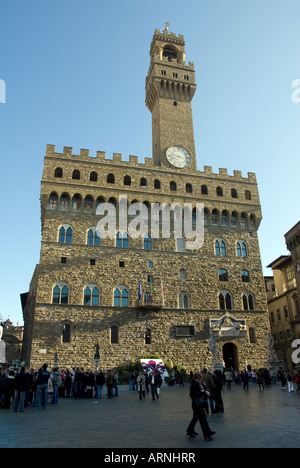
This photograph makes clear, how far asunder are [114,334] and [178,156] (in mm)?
18415

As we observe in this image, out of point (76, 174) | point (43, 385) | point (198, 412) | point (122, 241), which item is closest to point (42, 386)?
point (43, 385)

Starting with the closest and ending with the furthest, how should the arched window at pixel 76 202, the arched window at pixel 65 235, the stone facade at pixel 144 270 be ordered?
the stone facade at pixel 144 270
the arched window at pixel 65 235
the arched window at pixel 76 202

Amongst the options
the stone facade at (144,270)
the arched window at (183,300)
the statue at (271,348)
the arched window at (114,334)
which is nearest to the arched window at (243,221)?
the stone facade at (144,270)

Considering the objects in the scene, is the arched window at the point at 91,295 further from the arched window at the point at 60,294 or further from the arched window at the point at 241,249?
the arched window at the point at 241,249

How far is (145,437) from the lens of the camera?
23.9 ft

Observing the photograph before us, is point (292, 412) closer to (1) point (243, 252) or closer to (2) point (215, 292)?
(2) point (215, 292)

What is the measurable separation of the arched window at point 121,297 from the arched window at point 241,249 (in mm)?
12001

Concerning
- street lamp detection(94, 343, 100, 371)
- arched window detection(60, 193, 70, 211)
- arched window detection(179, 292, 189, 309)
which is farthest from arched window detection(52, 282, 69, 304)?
arched window detection(179, 292, 189, 309)

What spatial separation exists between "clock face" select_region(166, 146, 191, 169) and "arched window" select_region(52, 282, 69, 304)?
1597cm

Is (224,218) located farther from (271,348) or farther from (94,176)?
(94,176)

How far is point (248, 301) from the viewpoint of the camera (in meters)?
Answer: 34.3

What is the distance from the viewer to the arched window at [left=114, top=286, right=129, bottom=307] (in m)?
30.4

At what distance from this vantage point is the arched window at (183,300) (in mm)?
32103
